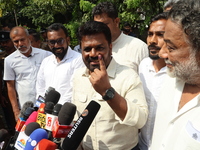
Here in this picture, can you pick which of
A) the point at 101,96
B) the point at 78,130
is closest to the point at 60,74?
the point at 101,96

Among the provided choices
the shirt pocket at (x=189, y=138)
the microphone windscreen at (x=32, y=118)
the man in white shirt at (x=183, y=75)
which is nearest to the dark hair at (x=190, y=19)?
the man in white shirt at (x=183, y=75)

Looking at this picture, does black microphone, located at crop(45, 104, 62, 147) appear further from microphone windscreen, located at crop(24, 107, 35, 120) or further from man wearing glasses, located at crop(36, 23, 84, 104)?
man wearing glasses, located at crop(36, 23, 84, 104)

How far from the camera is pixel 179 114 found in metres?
1.35

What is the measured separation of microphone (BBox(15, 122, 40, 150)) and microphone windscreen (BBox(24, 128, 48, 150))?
81 mm

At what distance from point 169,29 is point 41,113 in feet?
3.87

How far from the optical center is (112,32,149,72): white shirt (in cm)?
279

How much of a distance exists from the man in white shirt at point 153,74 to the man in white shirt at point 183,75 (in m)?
0.65

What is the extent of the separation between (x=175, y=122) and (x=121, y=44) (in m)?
1.78

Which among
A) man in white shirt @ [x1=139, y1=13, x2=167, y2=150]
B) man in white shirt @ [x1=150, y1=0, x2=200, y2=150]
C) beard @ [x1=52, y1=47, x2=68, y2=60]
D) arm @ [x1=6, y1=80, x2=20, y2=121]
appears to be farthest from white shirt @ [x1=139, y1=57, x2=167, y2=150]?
Answer: arm @ [x1=6, y1=80, x2=20, y2=121]

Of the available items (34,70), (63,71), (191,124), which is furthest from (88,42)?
(34,70)

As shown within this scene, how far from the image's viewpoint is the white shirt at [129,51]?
9.14 feet

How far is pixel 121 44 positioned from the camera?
299cm

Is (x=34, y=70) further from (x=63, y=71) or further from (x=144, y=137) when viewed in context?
(x=144, y=137)

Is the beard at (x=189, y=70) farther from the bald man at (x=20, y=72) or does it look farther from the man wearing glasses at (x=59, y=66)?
the bald man at (x=20, y=72)
